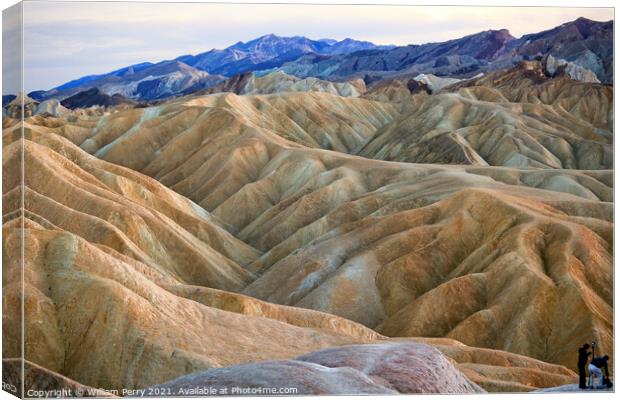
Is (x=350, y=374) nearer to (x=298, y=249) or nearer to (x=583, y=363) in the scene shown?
(x=583, y=363)

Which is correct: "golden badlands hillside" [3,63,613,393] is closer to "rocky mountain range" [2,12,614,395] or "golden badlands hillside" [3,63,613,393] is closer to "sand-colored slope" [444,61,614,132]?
"rocky mountain range" [2,12,614,395]

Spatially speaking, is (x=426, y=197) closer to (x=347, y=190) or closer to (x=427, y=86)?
(x=347, y=190)

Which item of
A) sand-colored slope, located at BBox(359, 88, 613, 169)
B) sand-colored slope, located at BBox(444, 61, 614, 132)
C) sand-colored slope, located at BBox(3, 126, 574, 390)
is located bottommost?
sand-colored slope, located at BBox(359, 88, 613, 169)

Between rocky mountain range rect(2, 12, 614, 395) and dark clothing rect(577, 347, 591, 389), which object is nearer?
dark clothing rect(577, 347, 591, 389)

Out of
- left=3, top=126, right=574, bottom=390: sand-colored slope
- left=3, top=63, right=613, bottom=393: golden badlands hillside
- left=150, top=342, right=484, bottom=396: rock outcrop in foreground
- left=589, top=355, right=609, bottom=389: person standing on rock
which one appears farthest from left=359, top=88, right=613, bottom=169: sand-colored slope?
left=150, top=342, right=484, bottom=396: rock outcrop in foreground

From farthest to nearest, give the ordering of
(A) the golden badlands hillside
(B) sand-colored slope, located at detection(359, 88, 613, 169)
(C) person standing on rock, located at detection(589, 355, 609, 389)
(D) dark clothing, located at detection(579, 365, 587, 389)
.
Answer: (B) sand-colored slope, located at detection(359, 88, 613, 169), (A) the golden badlands hillside, (C) person standing on rock, located at detection(589, 355, 609, 389), (D) dark clothing, located at detection(579, 365, 587, 389)

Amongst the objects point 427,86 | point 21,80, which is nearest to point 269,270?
point 21,80

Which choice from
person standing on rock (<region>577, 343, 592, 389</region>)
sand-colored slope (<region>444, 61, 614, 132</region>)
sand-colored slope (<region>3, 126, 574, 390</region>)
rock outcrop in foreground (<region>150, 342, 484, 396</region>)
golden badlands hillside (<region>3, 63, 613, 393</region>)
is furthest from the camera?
sand-colored slope (<region>444, 61, 614, 132</region>)

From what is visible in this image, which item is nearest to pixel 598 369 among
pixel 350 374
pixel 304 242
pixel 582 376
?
pixel 582 376

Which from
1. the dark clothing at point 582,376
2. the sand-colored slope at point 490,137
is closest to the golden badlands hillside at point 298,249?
the sand-colored slope at point 490,137
